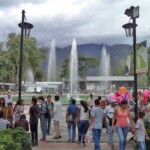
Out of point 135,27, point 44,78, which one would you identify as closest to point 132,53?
point 135,27

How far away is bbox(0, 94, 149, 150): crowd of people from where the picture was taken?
9.56 meters

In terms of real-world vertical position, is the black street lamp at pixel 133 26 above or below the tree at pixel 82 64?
below

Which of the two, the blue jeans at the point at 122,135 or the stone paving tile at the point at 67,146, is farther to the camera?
the stone paving tile at the point at 67,146

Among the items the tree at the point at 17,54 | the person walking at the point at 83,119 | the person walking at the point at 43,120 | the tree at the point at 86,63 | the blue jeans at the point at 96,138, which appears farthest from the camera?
the tree at the point at 86,63

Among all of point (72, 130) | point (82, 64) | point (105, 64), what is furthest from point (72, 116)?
point (82, 64)

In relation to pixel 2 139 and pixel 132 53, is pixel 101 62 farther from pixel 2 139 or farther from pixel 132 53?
pixel 2 139

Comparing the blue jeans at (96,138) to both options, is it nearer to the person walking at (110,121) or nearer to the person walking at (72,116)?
the person walking at (110,121)

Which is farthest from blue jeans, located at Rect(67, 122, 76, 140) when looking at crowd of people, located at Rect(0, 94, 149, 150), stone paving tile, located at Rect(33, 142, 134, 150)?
stone paving tile, located at Rect(33, 142, 134, 150)

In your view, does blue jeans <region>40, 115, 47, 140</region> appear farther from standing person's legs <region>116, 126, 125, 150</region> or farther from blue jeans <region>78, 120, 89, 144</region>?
standing person's legs <region>116, 126, 125, 150</region>

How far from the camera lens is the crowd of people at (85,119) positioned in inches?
376

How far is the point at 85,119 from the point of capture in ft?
38.1

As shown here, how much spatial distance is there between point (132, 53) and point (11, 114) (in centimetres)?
515

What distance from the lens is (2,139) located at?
240 inches

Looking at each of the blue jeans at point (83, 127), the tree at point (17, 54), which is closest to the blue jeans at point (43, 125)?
Answer: the blue jeans at point (83, 127)
